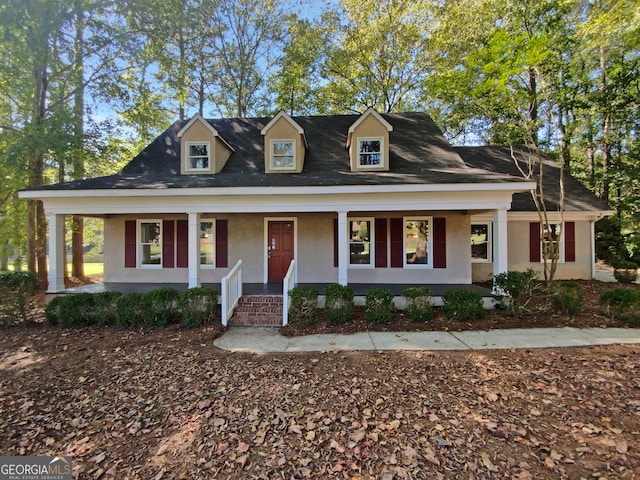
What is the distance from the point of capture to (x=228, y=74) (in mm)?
17172

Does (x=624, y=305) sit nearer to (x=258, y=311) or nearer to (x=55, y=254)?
(x=258, y=311)

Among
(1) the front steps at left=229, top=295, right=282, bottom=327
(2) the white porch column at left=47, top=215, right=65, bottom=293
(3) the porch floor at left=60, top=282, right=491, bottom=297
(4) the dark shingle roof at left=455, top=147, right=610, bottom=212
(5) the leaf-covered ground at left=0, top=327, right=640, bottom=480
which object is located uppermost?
(4) the dark shingle roof at left=455, top=147, right=610, bottom=212

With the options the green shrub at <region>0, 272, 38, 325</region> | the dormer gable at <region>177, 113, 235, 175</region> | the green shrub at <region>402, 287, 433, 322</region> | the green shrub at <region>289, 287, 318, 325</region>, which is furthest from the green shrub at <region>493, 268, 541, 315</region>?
the green shrub at <region>0, 272, 38, 325</region>

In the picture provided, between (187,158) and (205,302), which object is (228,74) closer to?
(187,158)

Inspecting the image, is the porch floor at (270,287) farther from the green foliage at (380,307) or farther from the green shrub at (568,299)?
the green shrub at (568,299)

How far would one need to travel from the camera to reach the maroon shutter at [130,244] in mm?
9820

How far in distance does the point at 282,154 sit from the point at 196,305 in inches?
222

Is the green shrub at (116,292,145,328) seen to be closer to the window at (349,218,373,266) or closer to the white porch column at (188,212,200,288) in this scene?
the white porch column at (188,212,200,288)

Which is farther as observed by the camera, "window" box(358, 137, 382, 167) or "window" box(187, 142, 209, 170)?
"window" box(187, 142, 209, 170)

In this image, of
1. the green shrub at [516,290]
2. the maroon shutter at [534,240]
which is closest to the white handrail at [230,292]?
the green shrub at [516,290]

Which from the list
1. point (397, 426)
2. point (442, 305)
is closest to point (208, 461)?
point (397, 426)

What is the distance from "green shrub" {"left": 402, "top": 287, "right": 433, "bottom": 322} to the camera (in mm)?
6676

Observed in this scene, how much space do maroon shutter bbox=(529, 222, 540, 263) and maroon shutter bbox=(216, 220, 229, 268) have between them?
1133 cm

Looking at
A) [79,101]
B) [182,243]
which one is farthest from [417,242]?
[79,101]
